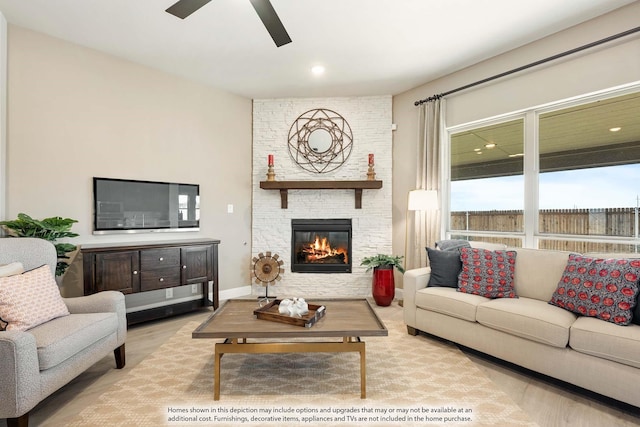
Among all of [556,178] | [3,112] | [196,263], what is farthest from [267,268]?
[556,178]

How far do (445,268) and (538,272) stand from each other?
0.73 meters

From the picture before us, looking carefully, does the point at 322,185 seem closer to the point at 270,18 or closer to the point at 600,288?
the point at 270,18

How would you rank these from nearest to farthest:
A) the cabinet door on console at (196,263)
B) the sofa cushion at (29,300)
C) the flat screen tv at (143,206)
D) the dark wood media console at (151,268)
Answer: the sofa cushion at (29,300)
the dark wood media console at (151,268)
the flat screen tv at (143,206)
the cabinet door on console at (196,263)

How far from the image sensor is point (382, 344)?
2904mm

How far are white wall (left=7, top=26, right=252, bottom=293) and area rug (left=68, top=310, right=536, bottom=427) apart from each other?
1.78m

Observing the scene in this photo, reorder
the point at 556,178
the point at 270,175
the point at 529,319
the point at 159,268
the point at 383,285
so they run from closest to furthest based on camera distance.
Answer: the point at 529,319 < the point at 556,178 < the point at 159,268 < the point at 383,285 < the point at 270,175

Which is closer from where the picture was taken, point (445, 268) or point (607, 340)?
point (607, 340)

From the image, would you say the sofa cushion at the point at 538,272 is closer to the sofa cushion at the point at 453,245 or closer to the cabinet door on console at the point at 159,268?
the sofa cushion at the point at 453,245

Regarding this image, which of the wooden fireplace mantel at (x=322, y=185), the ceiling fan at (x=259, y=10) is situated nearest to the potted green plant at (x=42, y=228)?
the ceiling fan at (x=259, y=10)

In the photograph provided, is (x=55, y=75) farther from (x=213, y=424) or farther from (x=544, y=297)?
(x=544, y=297)

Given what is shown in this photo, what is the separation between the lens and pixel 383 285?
4.08 metres

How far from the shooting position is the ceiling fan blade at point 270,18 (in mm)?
2043

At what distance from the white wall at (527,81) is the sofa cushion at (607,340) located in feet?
6.54

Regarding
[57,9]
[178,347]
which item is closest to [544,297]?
[178,347]
